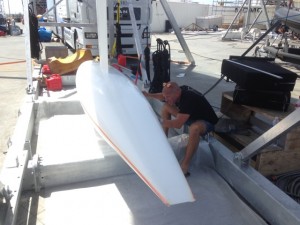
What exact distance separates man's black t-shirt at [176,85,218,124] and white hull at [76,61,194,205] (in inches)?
18.4

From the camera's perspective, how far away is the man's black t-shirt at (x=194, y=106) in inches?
131

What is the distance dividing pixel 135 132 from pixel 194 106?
0.94m

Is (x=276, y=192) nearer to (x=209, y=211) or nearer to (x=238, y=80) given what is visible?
(x=209, y=211)

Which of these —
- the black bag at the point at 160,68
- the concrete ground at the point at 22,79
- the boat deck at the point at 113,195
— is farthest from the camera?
the black bag at the point at 160,68

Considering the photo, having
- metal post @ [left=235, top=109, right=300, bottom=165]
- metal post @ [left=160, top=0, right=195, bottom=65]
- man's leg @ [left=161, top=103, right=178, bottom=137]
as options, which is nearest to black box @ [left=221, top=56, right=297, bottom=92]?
man's leg @ [left=161, top=103, right=178, bottom=137]

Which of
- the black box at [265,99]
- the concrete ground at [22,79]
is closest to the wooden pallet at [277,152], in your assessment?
the black box at [265,99]

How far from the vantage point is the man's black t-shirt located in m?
3.34

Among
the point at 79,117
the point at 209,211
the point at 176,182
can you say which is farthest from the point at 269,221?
the point at 79,117

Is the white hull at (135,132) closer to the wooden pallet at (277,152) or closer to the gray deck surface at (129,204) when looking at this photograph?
the gray deck surface at (129,204)

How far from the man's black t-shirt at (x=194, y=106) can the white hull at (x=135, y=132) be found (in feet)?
1.53

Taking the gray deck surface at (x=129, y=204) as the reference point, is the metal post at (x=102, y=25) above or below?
above

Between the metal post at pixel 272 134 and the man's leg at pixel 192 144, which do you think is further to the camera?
the man's leg at pixel 192 144

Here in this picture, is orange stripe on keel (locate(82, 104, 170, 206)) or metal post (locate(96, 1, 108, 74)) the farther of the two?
metal post (locate(96, 1, 108, 74))

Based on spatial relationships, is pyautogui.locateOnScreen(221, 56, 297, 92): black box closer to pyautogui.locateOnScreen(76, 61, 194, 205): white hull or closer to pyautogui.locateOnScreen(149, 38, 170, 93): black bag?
pyautogui.locateOnScreen(76, 61, 194, 205): white hull
